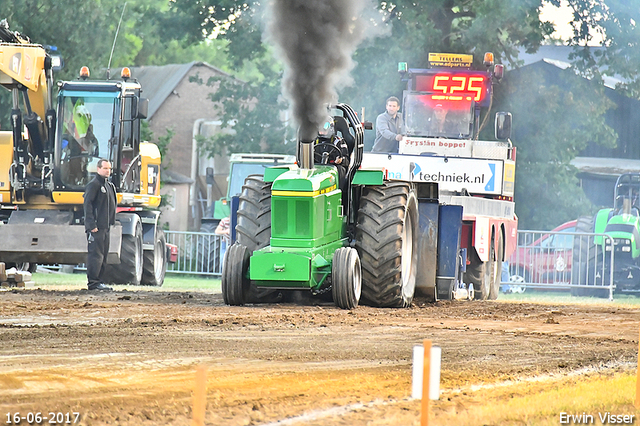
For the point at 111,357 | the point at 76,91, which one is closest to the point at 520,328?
the point at 111,357

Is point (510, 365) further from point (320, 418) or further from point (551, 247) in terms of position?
point (551, 247)

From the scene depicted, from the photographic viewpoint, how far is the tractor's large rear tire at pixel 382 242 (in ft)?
40.3

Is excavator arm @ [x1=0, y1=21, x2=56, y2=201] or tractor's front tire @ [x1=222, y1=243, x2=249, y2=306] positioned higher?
excavator arm @ [x1=0, y1=21, x2=56, y2=201]

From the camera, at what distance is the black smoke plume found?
1222 cm

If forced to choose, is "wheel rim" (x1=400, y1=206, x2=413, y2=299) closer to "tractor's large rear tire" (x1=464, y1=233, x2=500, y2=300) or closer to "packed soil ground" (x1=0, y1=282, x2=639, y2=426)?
"packed soil ground" (x1=0, y1=282, x2=639, y2=426)

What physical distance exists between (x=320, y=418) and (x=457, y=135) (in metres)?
14.0

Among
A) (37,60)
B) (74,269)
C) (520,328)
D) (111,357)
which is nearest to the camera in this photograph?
(111,357)

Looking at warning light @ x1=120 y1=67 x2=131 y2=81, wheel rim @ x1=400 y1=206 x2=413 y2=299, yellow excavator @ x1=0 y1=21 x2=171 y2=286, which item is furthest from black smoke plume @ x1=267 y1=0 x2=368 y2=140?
warning light @ x1=120 y1=67 x2=131 y2=81

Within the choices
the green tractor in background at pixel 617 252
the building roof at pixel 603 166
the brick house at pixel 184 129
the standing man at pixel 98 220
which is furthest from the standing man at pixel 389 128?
the brick house at pixel 184 129

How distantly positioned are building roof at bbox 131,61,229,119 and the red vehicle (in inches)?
1054

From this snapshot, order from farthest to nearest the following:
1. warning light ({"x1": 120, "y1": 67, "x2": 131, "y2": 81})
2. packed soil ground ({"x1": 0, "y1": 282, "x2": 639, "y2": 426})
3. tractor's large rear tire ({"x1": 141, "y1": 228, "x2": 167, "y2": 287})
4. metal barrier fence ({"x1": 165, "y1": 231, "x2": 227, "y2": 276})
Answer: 1. metal barrier fence ({"x1": 165, "y1": 231, "x2": 227, "y2": 276})
2. tractor's large rear tire ({"x1": 141, "y1": 228, "x2": 167, "y2": 287})
3. warning light ({"x1": 120, "y1": 67, "x2": 131, "y2": 81})
4. packed soil ground ({"x1": 0, "y1": 282, "x2": 639, "y2": 426})

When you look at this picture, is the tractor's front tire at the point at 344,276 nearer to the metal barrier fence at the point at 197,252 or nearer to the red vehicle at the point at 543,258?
the red vehicle at the point at 543,258

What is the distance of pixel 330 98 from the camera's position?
12469 millimetres

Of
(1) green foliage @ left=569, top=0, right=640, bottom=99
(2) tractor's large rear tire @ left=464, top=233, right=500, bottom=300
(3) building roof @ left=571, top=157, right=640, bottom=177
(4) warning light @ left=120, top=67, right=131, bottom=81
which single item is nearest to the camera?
(2) tractor's large rear tire @ left=464, top=233, right=500, bottom=300
